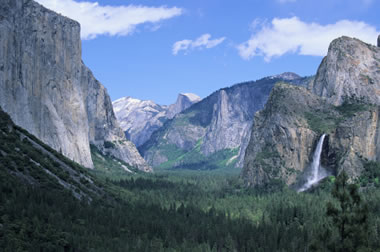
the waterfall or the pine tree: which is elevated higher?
the waterfall

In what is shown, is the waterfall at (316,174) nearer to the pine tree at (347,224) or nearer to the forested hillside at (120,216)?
the forested hillside at (120,216)

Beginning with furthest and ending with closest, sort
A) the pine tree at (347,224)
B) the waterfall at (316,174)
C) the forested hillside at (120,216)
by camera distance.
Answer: the waterfall at (316,174) → the forested hillside at (120,216) → the pine tree at (347,224)

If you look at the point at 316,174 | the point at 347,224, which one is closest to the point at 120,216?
the point at 347,224

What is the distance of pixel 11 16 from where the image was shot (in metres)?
185

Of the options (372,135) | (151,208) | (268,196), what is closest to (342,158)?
(372,135)

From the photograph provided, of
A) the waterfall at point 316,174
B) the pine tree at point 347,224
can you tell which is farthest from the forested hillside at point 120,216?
the waterfall at point 316,174

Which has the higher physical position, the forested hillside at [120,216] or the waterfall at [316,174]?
the waterfall at [316,174]

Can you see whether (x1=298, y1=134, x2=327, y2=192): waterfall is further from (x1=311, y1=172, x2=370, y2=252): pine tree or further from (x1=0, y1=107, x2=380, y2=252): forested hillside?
(x1=311, y1=172, x2=370, y2=252): pine tree

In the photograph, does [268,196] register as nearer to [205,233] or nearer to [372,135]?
[372,135]

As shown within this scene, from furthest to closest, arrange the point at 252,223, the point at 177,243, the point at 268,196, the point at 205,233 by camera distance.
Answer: the point at 268,196 → the point at 252,223 → the point at 205,233 → the point at 177,243

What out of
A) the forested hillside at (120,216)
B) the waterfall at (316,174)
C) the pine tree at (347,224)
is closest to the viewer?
the pine tree at (347,224)

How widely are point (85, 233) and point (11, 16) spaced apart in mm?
117785

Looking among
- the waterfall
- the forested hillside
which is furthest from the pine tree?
the waterfall

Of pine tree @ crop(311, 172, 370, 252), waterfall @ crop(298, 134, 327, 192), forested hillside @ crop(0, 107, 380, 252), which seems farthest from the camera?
waterfall @ crop(298, 134, 327, 192)
